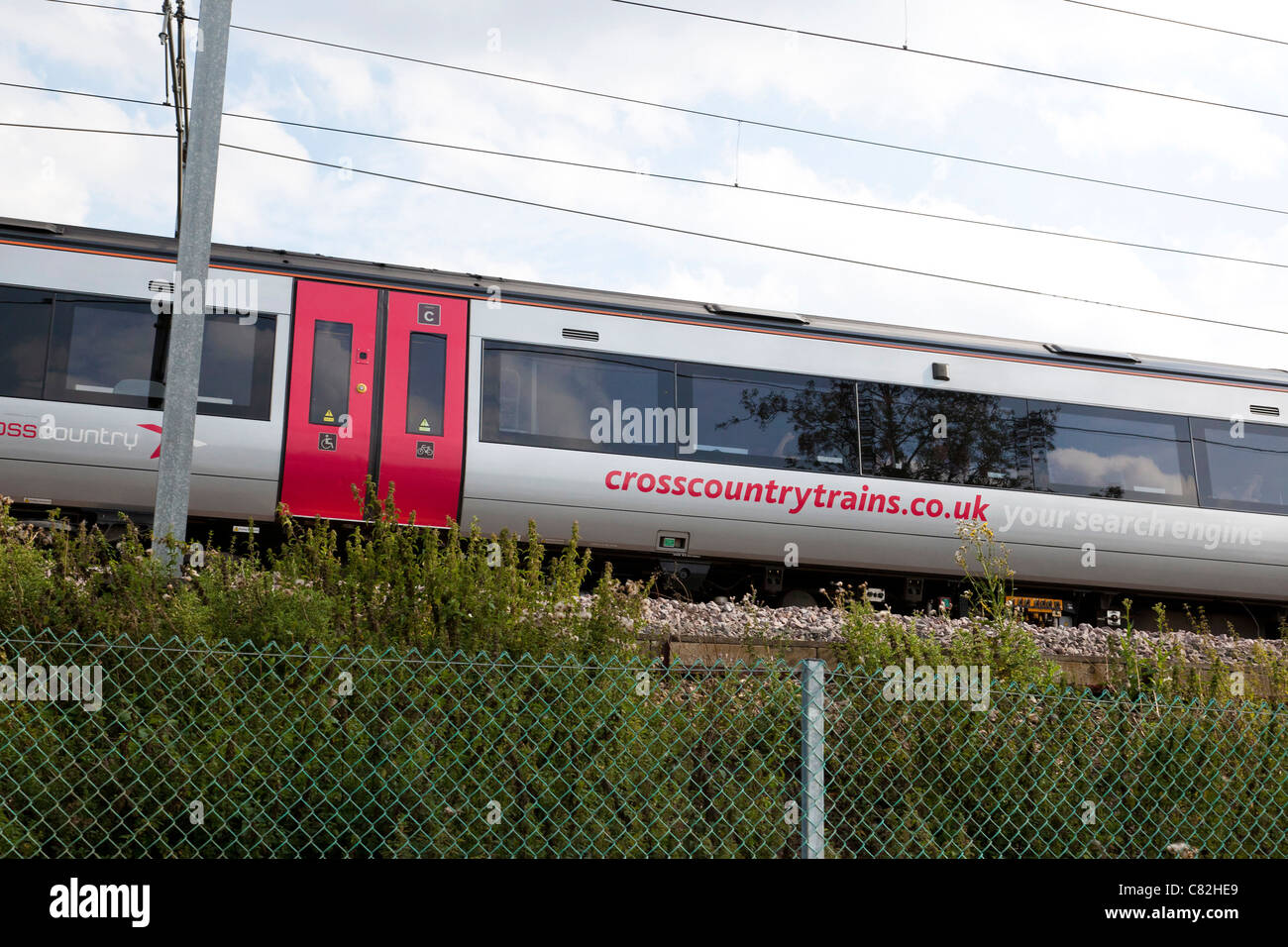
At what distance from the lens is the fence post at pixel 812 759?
12.2 ft

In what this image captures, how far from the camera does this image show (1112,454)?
448 inches

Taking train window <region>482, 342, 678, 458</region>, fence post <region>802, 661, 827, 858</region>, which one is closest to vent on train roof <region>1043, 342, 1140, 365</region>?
train window <region>482, 342, 678, 458</region>

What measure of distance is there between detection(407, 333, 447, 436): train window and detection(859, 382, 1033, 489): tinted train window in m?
4.19

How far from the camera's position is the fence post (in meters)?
3.71

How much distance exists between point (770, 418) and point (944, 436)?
189cm

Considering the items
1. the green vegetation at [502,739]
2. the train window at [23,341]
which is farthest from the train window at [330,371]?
→ the green vegetation at [502,739]

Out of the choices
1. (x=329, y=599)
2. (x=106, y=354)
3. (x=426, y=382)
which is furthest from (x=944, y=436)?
(x=106, y=354)

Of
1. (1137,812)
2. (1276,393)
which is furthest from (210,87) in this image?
(1276,393)

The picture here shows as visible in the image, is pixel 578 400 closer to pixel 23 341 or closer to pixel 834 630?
pixel 834 630

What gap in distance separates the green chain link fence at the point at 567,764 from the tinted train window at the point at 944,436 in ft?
19.2

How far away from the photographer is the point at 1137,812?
16.3 feet

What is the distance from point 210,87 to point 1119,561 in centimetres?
957

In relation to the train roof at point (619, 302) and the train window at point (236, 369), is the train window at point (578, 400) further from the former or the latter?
the train window at point (236, 369)

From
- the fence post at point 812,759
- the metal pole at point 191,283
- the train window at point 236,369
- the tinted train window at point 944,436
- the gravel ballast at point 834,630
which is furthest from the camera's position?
the tinted train window at point 944,436
